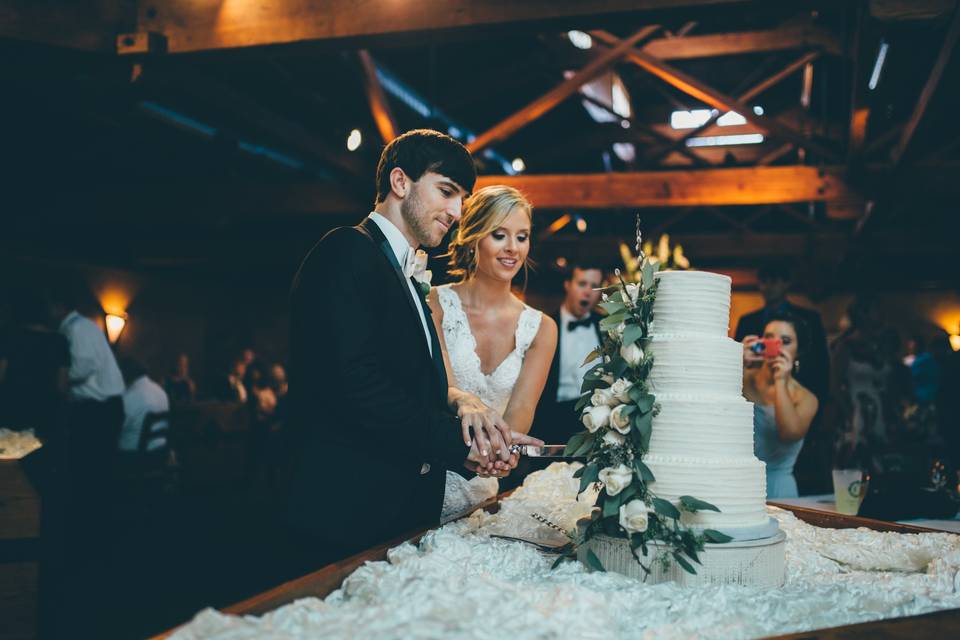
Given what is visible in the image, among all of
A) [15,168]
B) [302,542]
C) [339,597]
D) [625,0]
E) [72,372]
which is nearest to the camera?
[339,597]

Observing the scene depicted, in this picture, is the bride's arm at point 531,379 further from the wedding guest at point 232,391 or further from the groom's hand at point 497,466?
the wedding guest at point 232,391

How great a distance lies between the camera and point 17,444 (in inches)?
134

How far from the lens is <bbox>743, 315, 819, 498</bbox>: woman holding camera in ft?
10.3

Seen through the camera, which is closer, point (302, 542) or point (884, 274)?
point (302, 542)

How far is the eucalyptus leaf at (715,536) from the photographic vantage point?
1490 mm

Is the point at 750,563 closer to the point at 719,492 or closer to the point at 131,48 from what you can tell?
the point at 719,492

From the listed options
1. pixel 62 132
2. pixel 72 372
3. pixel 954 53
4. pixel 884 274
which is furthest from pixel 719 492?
pixel 884 274

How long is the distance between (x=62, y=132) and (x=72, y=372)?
3529 mm

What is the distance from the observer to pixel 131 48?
12.4 feet

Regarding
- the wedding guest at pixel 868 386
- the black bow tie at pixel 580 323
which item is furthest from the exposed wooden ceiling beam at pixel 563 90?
the wedding guest at pixel 868 386

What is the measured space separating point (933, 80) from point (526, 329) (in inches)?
127

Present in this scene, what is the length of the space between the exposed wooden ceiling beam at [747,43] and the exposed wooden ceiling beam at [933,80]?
5.38ft

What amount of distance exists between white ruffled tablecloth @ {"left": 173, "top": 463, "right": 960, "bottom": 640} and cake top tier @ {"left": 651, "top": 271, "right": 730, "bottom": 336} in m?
0.53

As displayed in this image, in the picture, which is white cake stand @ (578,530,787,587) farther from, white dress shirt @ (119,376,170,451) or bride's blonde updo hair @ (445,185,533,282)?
white dress shirt @ (119,376,170,451)
